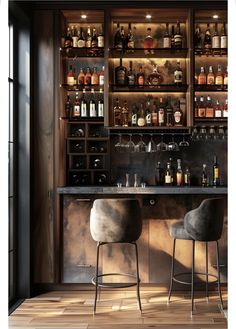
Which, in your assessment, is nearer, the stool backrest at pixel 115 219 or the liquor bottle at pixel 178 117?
the stool backrest at pixel 115 219

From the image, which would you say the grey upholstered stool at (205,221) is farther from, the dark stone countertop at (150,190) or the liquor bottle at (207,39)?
the liquor bottle at (207,39)

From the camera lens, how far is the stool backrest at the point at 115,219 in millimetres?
3973

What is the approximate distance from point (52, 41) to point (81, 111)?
32.7 inches

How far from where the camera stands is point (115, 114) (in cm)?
540

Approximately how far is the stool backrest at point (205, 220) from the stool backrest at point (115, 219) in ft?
1.55

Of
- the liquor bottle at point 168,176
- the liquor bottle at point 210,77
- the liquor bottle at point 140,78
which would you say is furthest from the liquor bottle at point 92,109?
the liquor bottle at point 210,77

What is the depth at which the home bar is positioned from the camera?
180 inches

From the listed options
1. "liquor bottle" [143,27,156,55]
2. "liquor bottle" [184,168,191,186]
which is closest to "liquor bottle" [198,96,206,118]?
"liquor bottle" [184,168,191,186]

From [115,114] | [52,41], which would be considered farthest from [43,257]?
[52,41]

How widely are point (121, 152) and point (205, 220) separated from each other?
5.55 ft

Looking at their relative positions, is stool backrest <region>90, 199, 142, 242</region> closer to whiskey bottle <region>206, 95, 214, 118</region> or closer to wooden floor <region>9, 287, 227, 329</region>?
wooden floor <region>9, 287, 227, 329</region>
